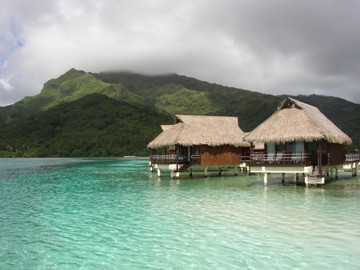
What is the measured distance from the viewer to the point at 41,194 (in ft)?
70.9

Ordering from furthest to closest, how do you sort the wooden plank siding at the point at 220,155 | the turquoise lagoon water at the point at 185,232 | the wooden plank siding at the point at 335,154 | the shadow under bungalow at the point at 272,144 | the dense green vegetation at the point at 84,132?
the dense green vegetation at the point at 84,132 → the wooden plank siding at the point at 220,155 → the wooden plank siding at the point at 335,154 → the shadow under bungalow at the point at 272,144 → the turquoise lagoon water at the point at 185,232

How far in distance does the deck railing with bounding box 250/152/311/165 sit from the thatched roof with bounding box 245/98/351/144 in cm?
111

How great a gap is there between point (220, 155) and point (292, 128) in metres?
9.20

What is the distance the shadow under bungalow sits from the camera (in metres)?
22.0

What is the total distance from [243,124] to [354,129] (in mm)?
47711

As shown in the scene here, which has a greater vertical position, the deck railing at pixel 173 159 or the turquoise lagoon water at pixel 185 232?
the deck railing at pixel 173 159

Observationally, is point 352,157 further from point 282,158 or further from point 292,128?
point 292,128

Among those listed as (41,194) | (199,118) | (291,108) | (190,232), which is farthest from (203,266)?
(199,118)

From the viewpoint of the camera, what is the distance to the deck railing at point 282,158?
22.1 metres

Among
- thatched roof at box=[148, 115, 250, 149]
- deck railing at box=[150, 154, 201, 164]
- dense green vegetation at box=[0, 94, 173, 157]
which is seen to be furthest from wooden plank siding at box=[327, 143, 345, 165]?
Answer: dense green vegetation at box=[0, 94, 173, 157]

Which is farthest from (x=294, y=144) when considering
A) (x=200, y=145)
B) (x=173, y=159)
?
(x=173, y=159)

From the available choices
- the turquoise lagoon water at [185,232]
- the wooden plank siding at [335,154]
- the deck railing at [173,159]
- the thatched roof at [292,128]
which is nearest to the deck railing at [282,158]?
the thatched roof at [292,128]

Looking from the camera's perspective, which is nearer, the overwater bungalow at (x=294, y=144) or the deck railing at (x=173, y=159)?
the overwater bungalow at (x=294, y=144)

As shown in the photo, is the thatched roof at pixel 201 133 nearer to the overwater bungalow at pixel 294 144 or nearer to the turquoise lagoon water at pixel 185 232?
the overwater bungalow at pixel 294 144
